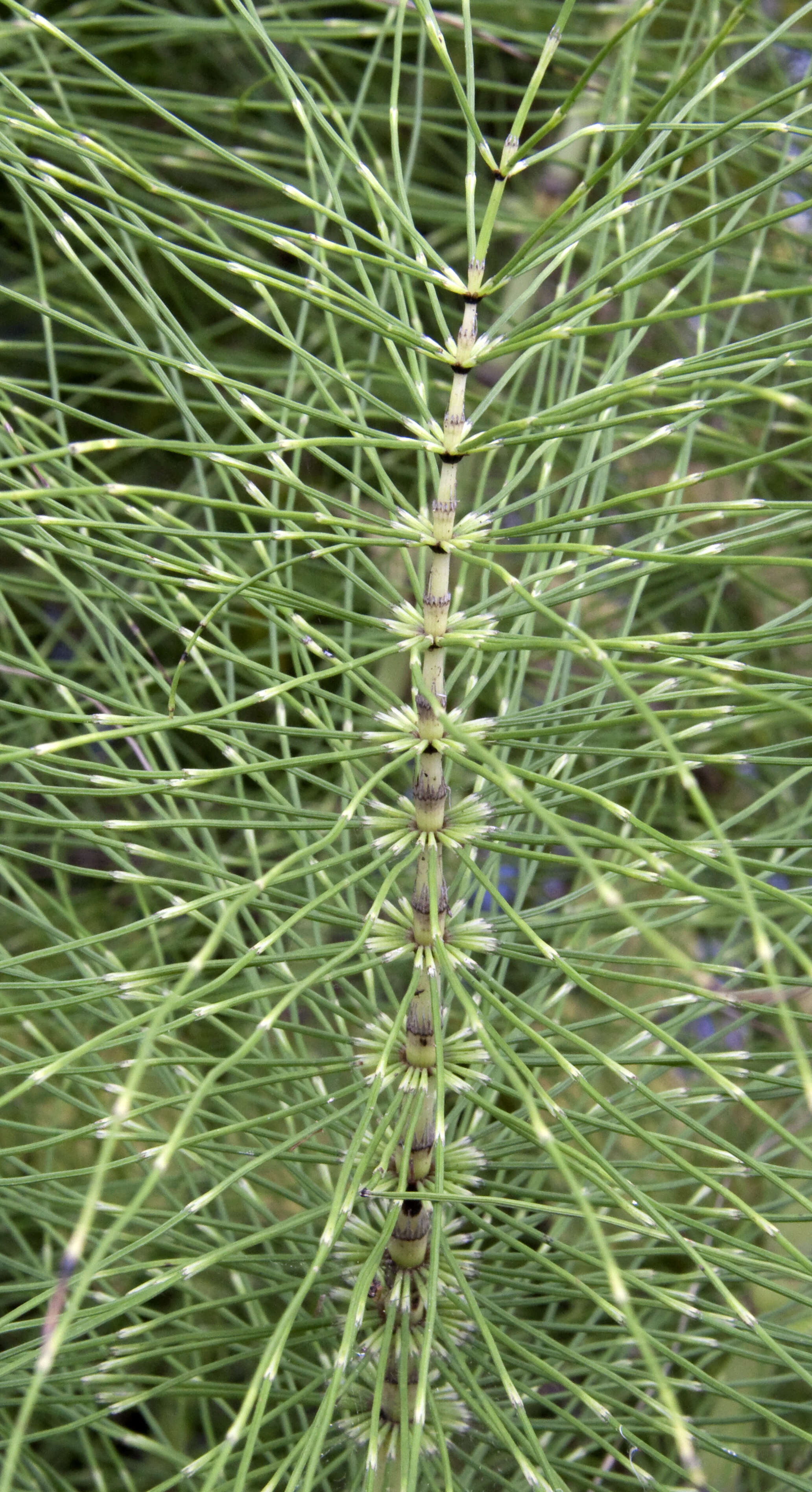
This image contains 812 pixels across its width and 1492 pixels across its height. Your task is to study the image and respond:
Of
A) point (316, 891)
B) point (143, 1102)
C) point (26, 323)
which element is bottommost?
point (143, 1102)

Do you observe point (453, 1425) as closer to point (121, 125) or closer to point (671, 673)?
point (671, 673)

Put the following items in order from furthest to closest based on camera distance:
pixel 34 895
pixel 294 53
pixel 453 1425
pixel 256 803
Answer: pixel 294 53, pixel 34 895, pixel 453 1425, pixel 256 803

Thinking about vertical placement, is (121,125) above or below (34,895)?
above

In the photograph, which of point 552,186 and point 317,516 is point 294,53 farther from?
point 317,516

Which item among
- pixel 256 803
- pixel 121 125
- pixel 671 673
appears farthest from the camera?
pixel 121 125

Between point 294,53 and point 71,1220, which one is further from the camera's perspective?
point 294,53

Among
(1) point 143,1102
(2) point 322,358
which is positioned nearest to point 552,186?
(2) point 322,358

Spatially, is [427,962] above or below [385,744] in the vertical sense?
below

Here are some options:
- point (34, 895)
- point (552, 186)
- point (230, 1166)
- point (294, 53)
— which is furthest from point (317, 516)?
point (294, 53)
